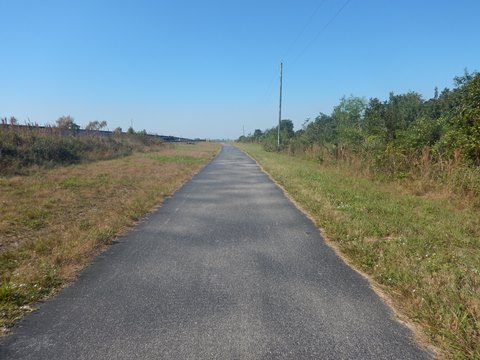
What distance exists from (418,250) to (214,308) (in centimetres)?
335

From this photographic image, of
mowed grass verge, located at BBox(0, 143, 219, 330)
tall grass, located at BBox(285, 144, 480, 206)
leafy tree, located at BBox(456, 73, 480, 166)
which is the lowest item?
mowed grass verge, located at BBox(0, 143, 219, 330)

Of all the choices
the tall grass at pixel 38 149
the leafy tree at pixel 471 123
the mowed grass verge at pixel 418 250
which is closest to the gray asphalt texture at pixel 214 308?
the mowed grass verge at pixel 418 250

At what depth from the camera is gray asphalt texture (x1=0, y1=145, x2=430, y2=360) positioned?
291cm

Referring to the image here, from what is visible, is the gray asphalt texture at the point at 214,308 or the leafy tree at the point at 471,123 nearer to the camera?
the gray asphalt texture at the point at 214,308

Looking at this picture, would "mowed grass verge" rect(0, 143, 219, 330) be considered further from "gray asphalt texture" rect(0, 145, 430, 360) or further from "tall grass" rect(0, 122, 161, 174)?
"tall grass" rect(0, 122, 161, 174)

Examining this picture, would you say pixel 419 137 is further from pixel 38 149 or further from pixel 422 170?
pixel 38 149

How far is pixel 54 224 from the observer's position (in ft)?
22.9

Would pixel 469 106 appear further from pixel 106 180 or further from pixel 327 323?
pixel 106 180

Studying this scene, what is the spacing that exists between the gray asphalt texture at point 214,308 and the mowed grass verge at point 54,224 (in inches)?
11.7

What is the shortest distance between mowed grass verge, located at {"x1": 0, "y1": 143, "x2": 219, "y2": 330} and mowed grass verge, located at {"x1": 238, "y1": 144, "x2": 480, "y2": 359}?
400 centimetres

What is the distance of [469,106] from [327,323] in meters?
9.71

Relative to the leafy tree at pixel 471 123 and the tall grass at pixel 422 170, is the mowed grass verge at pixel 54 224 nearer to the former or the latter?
the tall grass at pixel 422 170

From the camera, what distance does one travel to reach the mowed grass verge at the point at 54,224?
4094mm

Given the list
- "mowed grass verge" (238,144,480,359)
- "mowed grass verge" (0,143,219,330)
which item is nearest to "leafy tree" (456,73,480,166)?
"mowed grass verge" (238,144,480,359)
